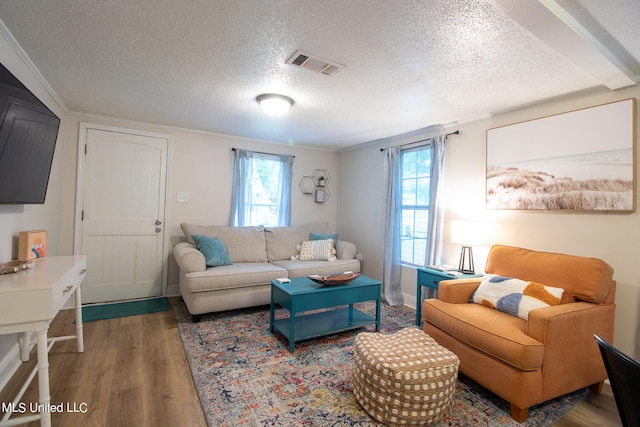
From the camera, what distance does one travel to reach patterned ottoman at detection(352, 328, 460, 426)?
5.37 ft

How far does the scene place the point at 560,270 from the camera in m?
2.21

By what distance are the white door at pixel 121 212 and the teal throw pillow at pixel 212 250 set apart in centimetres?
79

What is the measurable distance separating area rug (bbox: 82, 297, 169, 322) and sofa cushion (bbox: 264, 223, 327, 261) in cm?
144

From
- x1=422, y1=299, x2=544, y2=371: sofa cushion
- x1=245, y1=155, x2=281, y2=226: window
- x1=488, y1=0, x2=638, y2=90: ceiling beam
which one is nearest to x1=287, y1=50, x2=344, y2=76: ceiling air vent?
x1=488, y1=0, x2=638, y2=90: ceiling beam

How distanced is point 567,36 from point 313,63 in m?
1.47

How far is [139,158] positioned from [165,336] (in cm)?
226

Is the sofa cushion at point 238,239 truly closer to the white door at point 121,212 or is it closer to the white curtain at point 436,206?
the white door at point 121,212

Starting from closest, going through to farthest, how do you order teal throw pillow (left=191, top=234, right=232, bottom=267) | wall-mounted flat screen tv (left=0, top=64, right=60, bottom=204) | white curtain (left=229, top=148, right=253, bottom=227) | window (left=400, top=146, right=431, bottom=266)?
wall-mounted flat screen tv (left=0, top=64, right=60, bottom=204) < teal throw pillow (left=191, top=234, right=232, bottom=267) < window (left=400, top=146, right=431, bottom=266) < white curtain (left=229, top=148, right=253, bottom=227)

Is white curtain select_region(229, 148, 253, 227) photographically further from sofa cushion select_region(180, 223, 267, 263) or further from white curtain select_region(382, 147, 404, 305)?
white curtain select_region(382, 147, 404, 305)

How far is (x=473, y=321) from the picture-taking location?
2.03 metres

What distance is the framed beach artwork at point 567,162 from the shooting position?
86.1 inches

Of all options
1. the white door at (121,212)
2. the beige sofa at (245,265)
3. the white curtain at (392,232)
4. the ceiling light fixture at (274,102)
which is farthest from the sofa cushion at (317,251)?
the ceiling light fixture at (274,102)

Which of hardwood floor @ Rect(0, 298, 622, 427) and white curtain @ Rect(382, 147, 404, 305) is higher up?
white curtain @ Rect(382, 147, 404, 305)

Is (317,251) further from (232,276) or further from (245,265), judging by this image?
(232,276)
